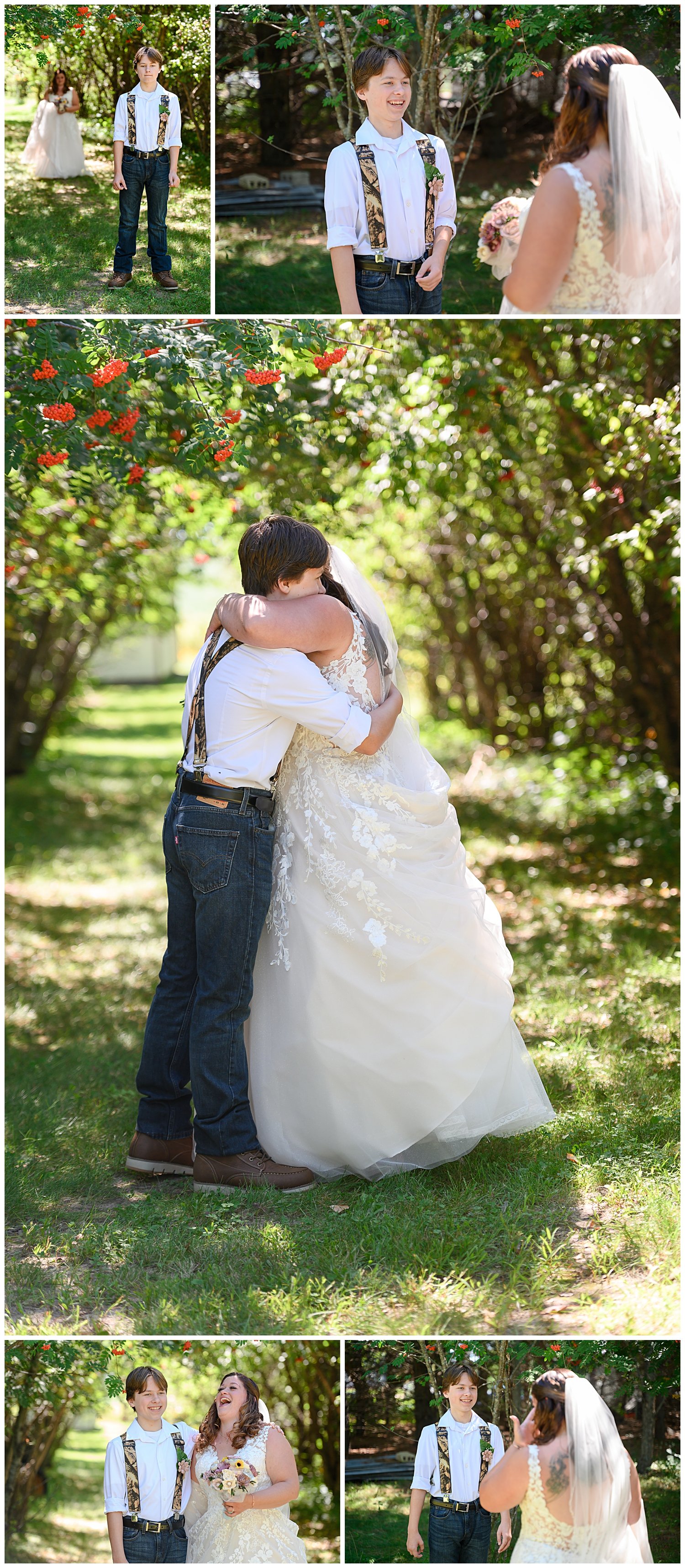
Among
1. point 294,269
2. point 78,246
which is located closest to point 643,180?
point 294,269

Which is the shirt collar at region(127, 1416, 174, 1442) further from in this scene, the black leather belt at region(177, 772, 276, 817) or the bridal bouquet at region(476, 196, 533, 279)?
the bridal bouquet at region(476, 196, 533, 279)

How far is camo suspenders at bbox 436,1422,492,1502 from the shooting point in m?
3.13

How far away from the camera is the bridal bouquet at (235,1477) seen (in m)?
3.14

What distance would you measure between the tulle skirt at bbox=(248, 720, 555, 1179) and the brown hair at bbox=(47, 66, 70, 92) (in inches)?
94.8

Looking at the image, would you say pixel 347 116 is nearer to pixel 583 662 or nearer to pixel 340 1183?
pixel 340 1183

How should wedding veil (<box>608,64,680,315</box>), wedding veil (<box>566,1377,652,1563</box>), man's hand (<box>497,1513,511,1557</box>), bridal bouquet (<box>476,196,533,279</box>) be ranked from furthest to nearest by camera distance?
bridal bouquet (<box>476,196,533,279</box>) → wedding veil (<box>608,64,680,315</box>) → man's hand (<box>497,1513,511,1557</box>) → wedding veil (<box>566,1377,652,1563</box>)

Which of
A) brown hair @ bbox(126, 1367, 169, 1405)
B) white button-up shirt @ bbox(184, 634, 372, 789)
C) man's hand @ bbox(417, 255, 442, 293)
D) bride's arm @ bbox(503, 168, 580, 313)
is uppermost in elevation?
man's hand @ bbox(417, 255, 442, 293)

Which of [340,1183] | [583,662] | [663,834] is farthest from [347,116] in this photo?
[583,662]

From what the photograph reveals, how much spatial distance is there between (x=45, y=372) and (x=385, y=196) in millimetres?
1307

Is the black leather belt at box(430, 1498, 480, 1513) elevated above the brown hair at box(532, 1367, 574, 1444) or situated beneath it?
situated beneath

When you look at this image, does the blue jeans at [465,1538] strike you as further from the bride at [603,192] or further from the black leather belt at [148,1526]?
the bride at [603,192]

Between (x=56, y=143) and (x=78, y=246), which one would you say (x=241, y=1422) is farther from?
(x=56, y=143)

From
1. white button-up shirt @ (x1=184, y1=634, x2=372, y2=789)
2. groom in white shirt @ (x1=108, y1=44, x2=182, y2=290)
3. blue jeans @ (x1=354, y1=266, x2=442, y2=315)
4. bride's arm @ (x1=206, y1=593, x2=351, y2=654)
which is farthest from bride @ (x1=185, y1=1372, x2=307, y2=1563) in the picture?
groom in white shirt @ (x1=108, y1=44, x2=182, y2=290)

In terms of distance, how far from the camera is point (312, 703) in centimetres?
344
